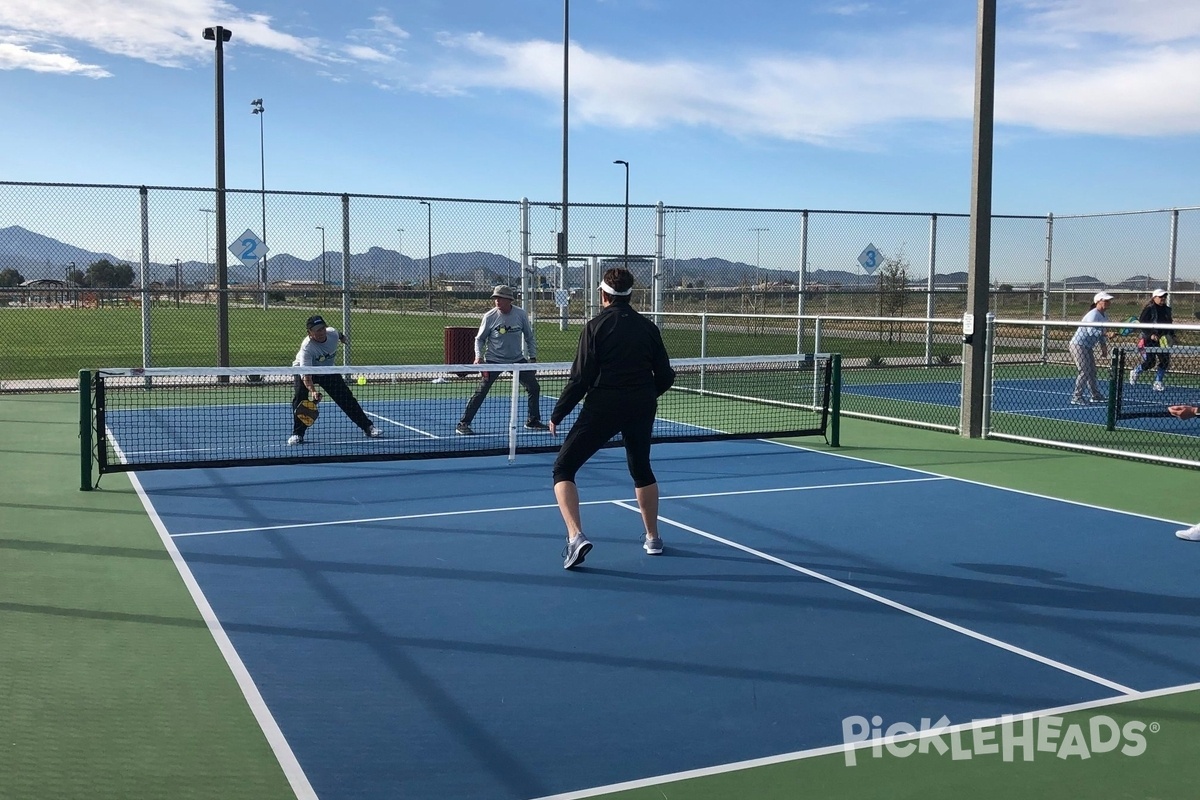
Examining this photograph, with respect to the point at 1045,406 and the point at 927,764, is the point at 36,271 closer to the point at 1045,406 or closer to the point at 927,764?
the point at 1045,406

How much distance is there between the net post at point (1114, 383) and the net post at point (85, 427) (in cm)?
1146

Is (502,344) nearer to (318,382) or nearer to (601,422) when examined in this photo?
(318,382)

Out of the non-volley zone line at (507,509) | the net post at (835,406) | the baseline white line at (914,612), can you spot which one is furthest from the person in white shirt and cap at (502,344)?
the baseline white line at (914,612)

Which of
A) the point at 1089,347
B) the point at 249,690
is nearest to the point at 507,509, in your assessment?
the point at 249,690

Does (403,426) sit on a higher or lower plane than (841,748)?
higher

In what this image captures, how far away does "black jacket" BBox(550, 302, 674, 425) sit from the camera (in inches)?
276

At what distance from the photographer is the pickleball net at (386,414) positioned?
1062 cm

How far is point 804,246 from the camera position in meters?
21.9

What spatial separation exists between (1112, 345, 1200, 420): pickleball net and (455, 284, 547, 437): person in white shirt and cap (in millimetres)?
7162

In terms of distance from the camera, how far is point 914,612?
6.22 metres

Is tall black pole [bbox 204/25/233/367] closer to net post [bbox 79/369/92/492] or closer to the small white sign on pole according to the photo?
net post [bbox 79/369/92/492]

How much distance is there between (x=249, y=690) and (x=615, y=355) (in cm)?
310

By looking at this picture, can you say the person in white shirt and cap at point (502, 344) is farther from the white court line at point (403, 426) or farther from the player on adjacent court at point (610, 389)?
the player on adjacent court at point (610, 389)

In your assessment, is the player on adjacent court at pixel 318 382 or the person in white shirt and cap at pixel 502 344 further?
the person in white shirt and cap at pixel 502 344
